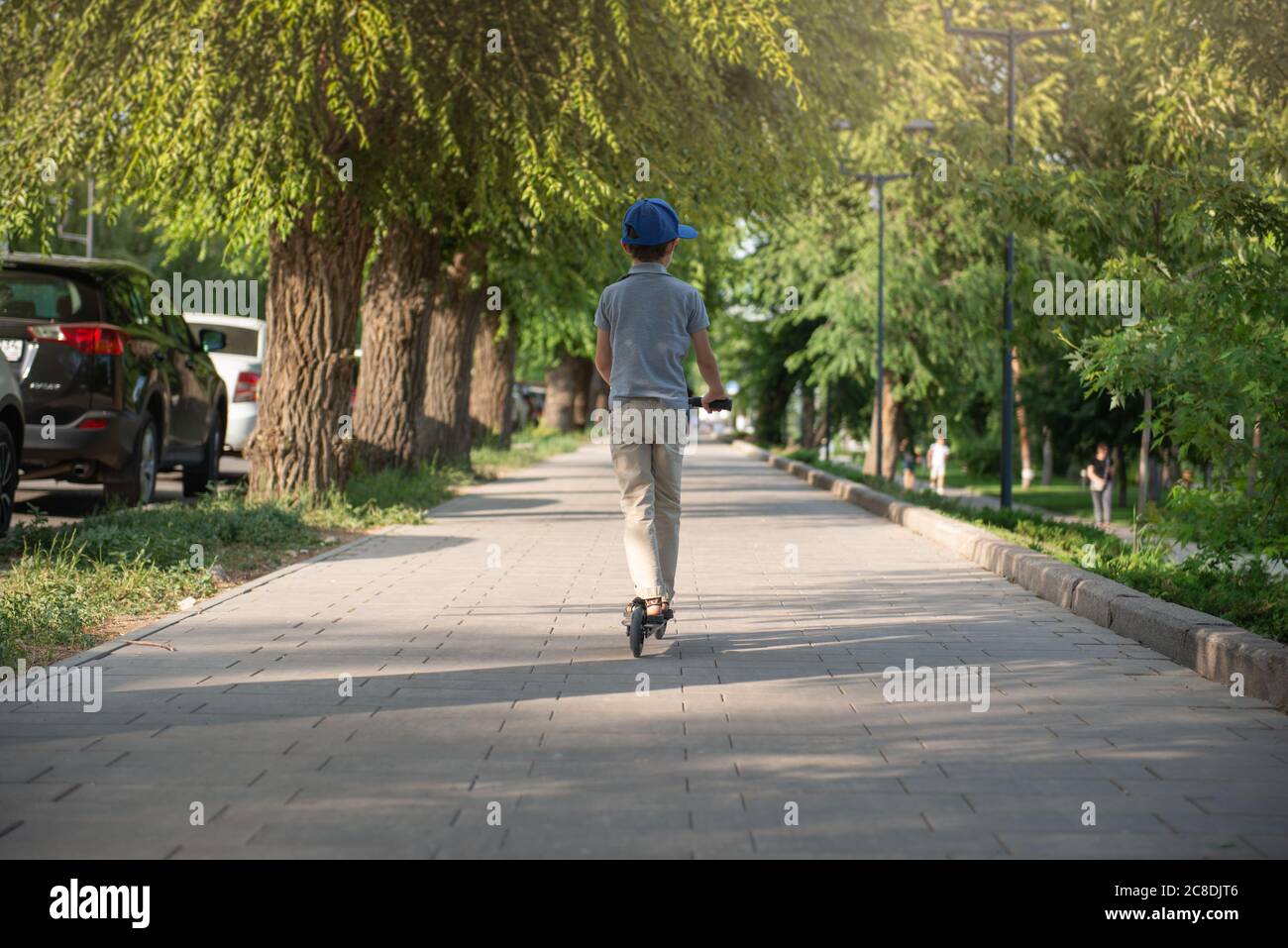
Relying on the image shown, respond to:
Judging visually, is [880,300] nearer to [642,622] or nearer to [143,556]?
[143,556]

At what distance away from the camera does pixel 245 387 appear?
19.4 meters

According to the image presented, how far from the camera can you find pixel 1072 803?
193 inches

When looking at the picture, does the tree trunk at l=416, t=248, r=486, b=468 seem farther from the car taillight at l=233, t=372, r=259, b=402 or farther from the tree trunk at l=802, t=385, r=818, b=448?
the tree trunk at l=802, t=385, r=818, b=448

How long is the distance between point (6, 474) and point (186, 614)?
99.5 inches

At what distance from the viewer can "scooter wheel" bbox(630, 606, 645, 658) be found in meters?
7.63

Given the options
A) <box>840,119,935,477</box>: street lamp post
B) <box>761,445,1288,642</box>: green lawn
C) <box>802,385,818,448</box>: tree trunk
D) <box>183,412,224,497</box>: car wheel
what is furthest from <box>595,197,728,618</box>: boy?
<box>802,385,818,448</box>: tree trunk

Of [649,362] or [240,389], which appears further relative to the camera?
[240,389]

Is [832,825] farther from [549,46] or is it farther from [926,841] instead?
[549,46]

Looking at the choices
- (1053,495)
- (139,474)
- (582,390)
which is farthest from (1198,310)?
(582,390)

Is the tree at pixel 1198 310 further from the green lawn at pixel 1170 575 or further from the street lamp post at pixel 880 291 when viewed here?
the street lamp post at pixel 880 291

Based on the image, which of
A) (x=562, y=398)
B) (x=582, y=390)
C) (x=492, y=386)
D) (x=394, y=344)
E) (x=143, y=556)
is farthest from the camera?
(x=582, y=390)

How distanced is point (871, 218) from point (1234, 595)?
1094 inches

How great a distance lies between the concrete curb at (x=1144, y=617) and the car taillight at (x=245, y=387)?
348 inches

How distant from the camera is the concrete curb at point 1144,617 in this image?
22.4 ft
